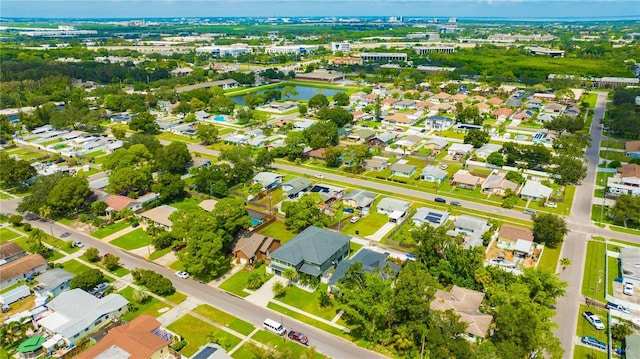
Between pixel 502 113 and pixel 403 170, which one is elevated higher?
pixel 502 113

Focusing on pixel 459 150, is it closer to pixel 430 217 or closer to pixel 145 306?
pixel 430 217

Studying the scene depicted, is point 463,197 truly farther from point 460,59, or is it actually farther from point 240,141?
point 460,59

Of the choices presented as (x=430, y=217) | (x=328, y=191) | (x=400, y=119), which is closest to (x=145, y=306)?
(x=328, y=191)

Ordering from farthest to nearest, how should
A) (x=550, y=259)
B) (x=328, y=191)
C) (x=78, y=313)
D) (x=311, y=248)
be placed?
(x=328, y=191), (x=550, y=259), (x=311, y=248), (x=78, y=313)

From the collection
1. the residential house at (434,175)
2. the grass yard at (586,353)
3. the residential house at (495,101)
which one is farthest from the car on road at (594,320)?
the residential house at (495,101)

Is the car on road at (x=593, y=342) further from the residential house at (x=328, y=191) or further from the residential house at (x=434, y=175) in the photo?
the residential house at (x=434, y=175)

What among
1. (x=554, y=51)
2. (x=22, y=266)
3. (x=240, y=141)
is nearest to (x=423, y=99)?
(x=240, y=141)

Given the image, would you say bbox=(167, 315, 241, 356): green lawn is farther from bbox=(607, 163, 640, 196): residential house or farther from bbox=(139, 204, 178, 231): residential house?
bbox=(607, 163, 640, 196): residential house
